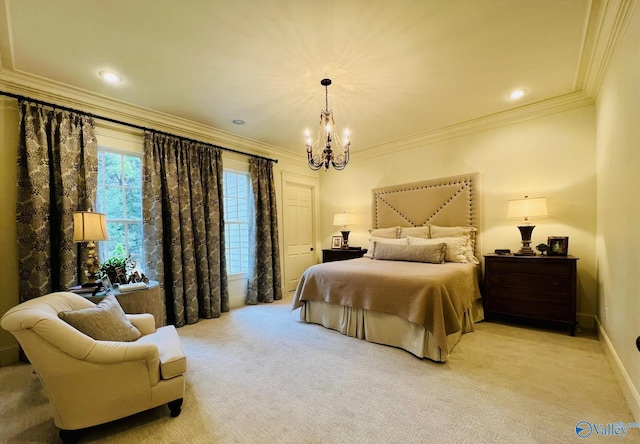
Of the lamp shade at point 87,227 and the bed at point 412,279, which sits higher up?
the lamp shade at point 87,227

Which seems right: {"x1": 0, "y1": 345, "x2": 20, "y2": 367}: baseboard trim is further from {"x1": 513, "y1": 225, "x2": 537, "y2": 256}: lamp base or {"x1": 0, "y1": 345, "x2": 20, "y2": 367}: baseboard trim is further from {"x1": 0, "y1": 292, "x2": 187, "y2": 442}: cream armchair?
{"x1": 513, "y1": 225, "x2": 537, "y2": 256}: lamp base

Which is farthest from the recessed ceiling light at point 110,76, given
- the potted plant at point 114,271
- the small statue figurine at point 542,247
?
the small statue figurine at point 542,247

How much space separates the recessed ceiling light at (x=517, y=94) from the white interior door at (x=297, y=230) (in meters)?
3.62

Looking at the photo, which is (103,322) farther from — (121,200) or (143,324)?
(121,200)

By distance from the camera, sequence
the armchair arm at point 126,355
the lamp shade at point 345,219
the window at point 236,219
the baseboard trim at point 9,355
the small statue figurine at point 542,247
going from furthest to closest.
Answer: the lamp shade at point 345,219 → the window at point 236,219 → the small statue figurine at point 542,247 → the baseboard trim at point 9,355 → the armchair arm at point 126,355

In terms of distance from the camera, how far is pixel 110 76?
267 centimetres

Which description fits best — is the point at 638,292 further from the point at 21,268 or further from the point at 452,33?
the point at 21,268

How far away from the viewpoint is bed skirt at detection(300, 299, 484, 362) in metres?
2.50

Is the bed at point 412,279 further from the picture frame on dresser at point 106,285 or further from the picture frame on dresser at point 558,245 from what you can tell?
the picture frame on dresser at point 106,285

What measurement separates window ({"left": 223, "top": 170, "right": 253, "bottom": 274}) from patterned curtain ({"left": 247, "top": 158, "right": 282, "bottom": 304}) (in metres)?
0.17

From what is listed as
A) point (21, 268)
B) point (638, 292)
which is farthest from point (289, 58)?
point (21, 268)

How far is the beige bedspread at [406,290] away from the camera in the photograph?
248 cm

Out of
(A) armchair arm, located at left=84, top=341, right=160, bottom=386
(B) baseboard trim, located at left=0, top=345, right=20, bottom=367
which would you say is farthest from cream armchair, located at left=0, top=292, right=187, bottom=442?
(B) baseboard trim, located at left=0, top=345, right=20, bottom=367

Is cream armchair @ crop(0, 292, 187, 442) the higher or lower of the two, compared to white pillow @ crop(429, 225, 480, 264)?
lower
